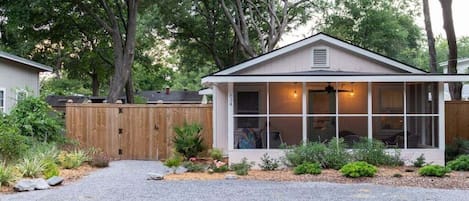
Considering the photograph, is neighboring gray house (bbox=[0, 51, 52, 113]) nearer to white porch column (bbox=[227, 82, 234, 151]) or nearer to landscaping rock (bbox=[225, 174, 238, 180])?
white porch column (bbox=[227, 82, 234, 151])

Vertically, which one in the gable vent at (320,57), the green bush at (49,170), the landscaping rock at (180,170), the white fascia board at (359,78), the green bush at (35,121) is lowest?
the landscaping rock at (180,170)

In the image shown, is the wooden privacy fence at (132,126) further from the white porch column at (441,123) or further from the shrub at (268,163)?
the white porch column at (441,123)

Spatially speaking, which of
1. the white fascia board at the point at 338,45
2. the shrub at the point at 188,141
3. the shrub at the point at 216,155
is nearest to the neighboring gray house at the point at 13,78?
the shrub at the point at 188,141

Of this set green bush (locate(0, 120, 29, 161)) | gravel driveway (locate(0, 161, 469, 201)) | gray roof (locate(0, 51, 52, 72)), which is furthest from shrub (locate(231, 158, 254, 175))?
gray roof (locate(0, 51, 52, 72))

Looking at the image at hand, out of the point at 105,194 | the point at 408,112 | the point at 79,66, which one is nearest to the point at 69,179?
the point at 105,194

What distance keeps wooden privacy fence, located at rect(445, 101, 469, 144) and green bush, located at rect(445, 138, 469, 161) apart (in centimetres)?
121

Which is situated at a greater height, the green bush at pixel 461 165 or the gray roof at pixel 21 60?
the gray roof at pixel 21 60

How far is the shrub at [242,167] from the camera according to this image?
35.9ft

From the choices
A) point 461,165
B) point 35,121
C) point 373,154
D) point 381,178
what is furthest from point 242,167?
point 35,121

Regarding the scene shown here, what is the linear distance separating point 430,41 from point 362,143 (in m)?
8.75

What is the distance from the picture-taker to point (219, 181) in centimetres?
996

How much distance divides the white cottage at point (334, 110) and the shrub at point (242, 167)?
61 centimetres

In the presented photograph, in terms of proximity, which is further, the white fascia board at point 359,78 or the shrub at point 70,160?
the white fascia board at point 359,78

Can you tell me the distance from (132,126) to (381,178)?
7322 mm
